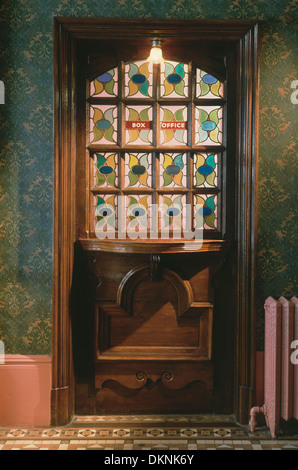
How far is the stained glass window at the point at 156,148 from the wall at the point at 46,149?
27 cm

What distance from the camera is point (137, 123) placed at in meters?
2.54

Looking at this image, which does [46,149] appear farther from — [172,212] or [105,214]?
[172,212]

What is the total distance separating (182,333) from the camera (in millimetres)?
2590

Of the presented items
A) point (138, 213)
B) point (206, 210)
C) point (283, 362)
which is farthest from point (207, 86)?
point (283, 362)

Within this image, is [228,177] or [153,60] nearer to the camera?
[153,60]

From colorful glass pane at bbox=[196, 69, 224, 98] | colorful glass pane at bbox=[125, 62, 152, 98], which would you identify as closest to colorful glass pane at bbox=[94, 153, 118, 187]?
colorful glass pane at bbox=[125, 62, 152, 98]

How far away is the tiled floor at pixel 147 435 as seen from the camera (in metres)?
2.25

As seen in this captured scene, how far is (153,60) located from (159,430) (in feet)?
6.86

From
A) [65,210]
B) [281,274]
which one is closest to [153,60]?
[65,210]

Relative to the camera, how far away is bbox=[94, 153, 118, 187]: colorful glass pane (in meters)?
2.56

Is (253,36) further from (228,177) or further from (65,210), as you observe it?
(65,210)

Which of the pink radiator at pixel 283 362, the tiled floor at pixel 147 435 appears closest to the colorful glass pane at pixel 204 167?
the pink radiator at pixel 283 362

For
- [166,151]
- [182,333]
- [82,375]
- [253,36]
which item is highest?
[253,36]

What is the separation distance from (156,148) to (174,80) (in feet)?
1.39
